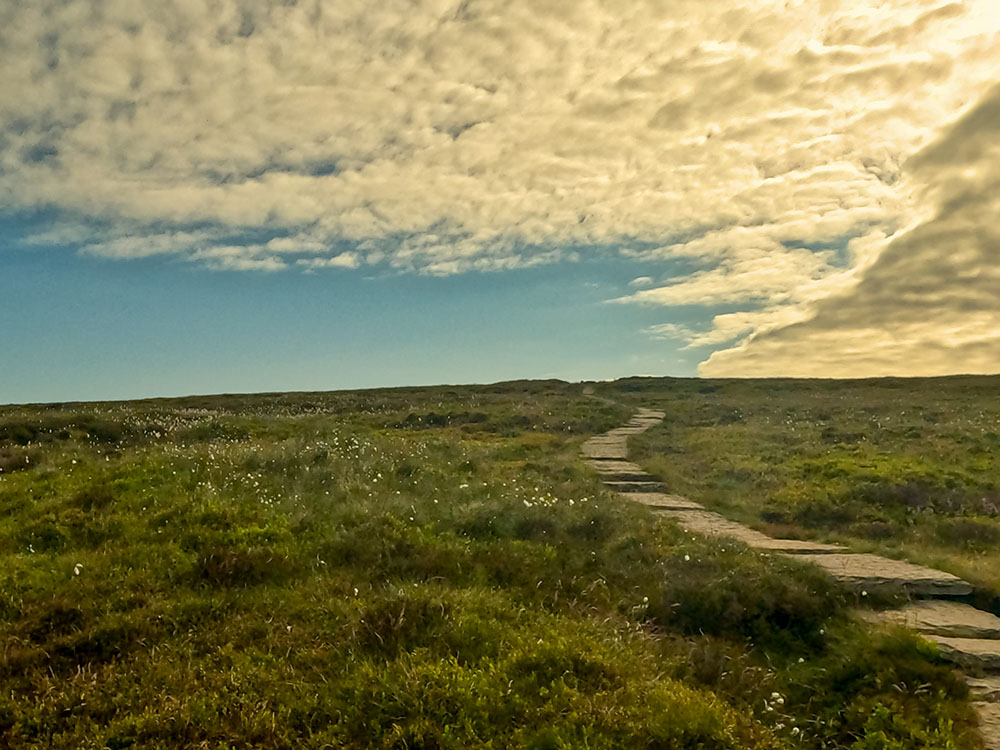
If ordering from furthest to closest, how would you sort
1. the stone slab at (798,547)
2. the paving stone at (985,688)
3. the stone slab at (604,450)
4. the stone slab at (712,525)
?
the stone slab at (604,450)
the stone slab at (712,525)
the stone slab at (798,547)
the paving stone at (985,688)

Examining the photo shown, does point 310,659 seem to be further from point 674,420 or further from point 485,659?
point 674,420

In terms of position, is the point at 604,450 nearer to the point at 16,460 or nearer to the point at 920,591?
the point at 920,591

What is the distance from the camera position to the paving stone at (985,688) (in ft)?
24.7

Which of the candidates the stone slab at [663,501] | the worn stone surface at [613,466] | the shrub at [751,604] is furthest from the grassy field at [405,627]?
the worn stone surface at [613,466]

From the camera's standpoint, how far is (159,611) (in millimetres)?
8133

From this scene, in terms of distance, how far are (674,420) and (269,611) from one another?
113 feet

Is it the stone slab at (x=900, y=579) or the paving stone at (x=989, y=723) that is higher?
the stone slab at (x=900, y=579)

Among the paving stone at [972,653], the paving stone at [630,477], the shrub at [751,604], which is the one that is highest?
the paving stone at [630,477]

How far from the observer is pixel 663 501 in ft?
55.5

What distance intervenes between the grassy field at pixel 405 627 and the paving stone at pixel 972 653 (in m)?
0.37

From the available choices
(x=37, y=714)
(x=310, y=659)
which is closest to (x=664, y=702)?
(x=310, y=659)

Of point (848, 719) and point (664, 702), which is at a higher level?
point (664, 702)

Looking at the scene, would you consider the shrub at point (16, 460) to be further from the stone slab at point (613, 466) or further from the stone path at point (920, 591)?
the stone slab at point (613, 466)

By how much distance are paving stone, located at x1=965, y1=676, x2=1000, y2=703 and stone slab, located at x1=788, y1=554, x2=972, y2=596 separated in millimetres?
2536
